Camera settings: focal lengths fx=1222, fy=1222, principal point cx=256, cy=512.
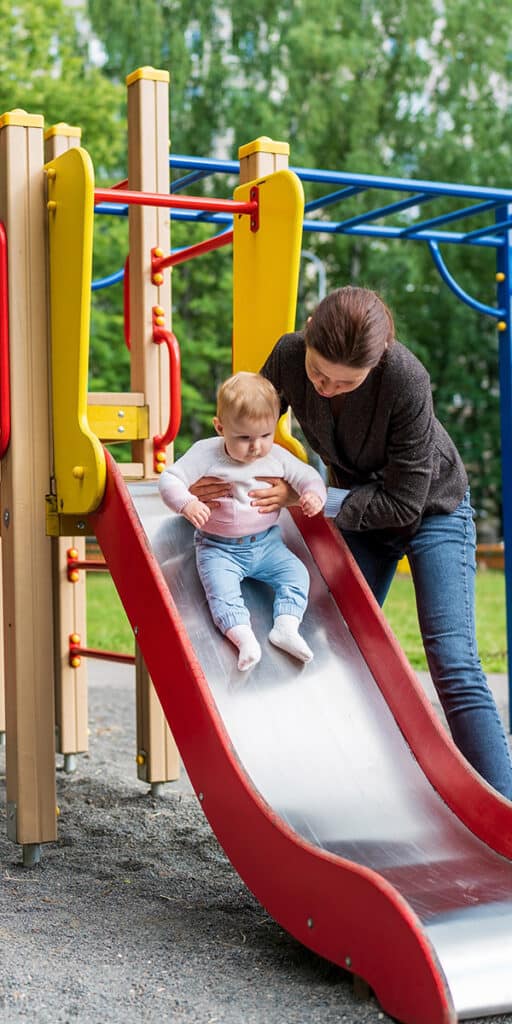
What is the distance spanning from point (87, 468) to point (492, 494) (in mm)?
22202

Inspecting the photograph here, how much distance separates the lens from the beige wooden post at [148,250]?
4.45m

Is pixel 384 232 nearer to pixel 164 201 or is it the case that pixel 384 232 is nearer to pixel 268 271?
pixel 268 271

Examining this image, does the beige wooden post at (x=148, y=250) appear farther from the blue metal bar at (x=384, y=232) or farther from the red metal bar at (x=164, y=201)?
the blue metal bar at (x=384, y=232)

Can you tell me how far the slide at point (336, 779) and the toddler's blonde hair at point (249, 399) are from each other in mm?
398

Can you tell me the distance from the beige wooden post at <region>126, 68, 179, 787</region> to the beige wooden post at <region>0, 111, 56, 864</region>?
0.75 m

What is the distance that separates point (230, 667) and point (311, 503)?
0.52 meters

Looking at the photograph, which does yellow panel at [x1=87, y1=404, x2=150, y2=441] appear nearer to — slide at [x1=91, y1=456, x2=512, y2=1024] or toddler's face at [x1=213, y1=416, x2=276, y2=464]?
slide at [x1=91, y1=456, x2=512, y2=1024]

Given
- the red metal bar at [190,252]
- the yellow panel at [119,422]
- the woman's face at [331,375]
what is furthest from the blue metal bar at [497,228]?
the woman's face at [331,375]

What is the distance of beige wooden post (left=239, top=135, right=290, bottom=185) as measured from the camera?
4.31 m

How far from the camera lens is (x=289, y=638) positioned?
3.32 m

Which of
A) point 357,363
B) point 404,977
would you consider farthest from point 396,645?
point 404,977

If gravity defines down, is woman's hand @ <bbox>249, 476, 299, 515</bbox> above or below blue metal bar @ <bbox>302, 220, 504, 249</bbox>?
below

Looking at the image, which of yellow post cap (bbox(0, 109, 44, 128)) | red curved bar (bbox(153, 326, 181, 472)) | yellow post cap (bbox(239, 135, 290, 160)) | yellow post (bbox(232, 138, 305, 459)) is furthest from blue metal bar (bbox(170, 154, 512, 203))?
yellow post cap (bbox(0, 109, 44, 128))

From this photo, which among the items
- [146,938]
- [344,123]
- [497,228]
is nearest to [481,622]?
[497,228]
